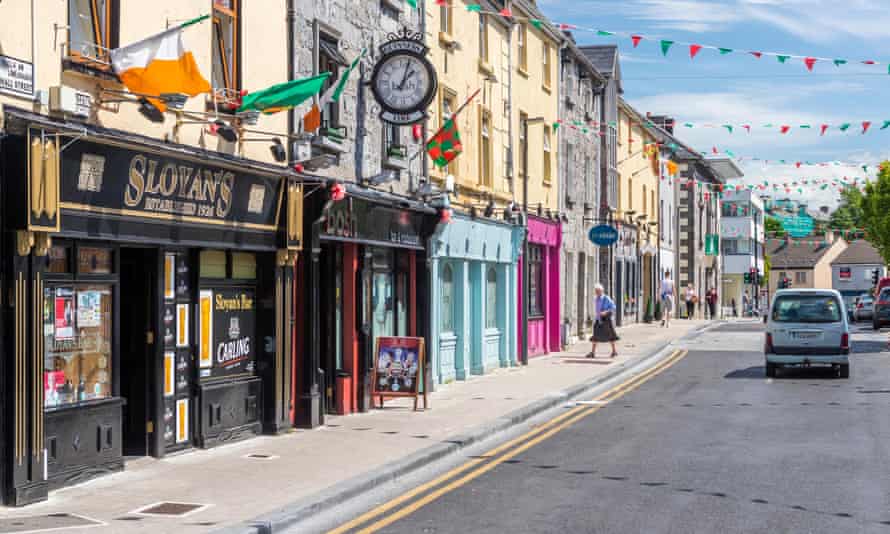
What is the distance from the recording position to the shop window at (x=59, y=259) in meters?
10.6

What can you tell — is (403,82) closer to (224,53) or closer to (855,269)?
(224,53)

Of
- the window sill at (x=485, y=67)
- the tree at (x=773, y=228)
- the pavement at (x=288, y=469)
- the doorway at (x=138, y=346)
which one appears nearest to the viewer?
the pavement at (x=288, y=469)

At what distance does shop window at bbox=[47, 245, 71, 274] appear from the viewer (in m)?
10.6

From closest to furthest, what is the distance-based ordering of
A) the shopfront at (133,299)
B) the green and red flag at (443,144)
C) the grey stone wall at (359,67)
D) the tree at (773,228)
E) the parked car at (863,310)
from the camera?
the shopfront at (133,299)
the grey stone wall at (359,67)
the green and red flag at (443,144)
the parked car at (863,310)
the tree at (773,228)

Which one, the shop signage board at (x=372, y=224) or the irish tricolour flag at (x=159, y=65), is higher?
the irish tricolour flag at (x=159, y=65)

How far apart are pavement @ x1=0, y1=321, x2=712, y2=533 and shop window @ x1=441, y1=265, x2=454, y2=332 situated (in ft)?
11.2

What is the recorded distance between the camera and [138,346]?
12.5 meters

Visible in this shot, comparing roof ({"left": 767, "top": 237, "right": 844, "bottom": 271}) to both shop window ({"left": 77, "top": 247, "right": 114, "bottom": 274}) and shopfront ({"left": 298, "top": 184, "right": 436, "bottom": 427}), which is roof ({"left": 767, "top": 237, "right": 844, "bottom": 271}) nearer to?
shopfront ({"left": 298, "top": 184, "right": 436, "bottom": 427})

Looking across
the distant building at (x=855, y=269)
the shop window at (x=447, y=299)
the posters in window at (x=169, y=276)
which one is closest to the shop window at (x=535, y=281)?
the shop window at (x=447, y=299)

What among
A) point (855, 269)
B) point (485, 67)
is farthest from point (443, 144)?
point (855, 269)

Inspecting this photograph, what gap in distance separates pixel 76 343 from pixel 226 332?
9.88 ft

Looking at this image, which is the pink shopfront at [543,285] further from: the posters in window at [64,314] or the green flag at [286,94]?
the posters in window at [64,314]

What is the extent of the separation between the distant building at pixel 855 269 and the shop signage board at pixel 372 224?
111874 millimetres

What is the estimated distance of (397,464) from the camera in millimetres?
12008
